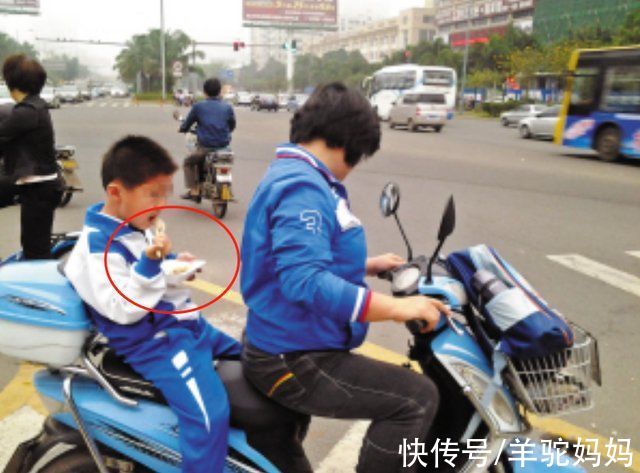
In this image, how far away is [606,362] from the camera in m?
4.02

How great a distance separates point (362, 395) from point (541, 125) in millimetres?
22910

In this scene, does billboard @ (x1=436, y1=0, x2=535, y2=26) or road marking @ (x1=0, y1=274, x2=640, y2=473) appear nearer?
road marking @ (x1=0, y1=274, x2=640, y2=473)

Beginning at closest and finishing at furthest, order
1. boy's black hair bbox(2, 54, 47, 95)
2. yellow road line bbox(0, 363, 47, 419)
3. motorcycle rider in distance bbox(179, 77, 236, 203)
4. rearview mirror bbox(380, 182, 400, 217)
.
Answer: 1. rearview mirror bbox(380, 182, 400, 217)
2. yellow road line bbox(0, 363, 47, 419)
3. boy's black hair bbox(2, 54, 47, 95)
4. motorcycle rider in distance bbox(179, 77, 236, 203)

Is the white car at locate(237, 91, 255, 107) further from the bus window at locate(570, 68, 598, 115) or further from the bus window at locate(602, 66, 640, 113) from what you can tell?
the bus window at locate(602, 66, 640, 113)

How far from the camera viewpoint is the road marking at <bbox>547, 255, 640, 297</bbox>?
5621 millimetres

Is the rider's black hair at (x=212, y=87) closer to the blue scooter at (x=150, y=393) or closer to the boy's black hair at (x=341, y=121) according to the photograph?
the blue scooter at (x=150, y=393)

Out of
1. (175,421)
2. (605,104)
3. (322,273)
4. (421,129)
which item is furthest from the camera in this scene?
(421,129)

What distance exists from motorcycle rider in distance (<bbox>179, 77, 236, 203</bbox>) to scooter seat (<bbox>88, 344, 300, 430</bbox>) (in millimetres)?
6440

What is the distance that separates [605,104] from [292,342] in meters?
15.3

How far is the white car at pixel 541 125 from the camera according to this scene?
22.8 meters

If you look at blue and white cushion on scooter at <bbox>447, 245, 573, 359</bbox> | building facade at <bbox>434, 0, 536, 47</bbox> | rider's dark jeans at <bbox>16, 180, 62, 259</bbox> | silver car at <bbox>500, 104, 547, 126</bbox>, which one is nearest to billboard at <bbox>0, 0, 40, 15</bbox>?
silver car at <bbox>500, 104, 547, 126</bbox>

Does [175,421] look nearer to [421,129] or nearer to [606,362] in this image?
[606,362]

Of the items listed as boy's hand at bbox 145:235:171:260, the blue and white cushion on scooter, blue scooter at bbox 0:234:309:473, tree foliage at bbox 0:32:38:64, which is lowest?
blue scooter at bbox 0:234:309:473

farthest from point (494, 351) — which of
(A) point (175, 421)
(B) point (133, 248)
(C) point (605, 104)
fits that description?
(C) point (605, 104)
